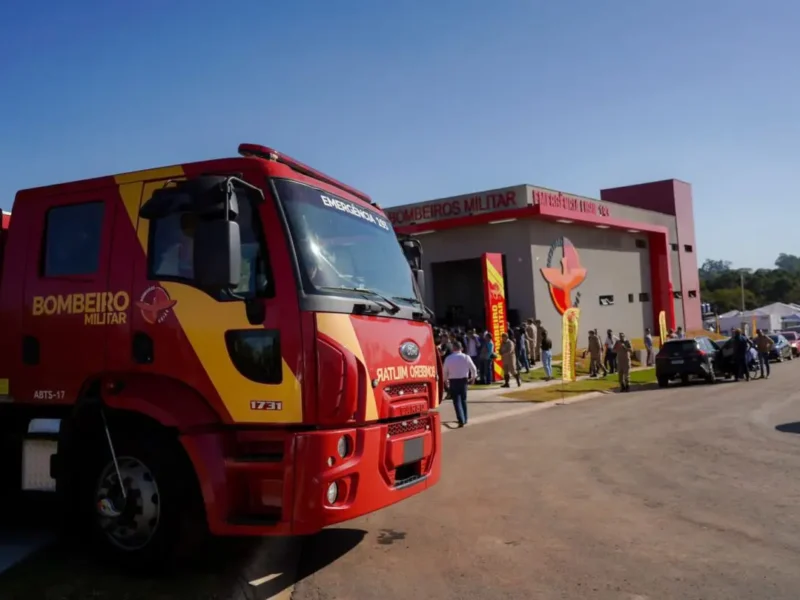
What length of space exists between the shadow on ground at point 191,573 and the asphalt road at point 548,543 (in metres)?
0.02

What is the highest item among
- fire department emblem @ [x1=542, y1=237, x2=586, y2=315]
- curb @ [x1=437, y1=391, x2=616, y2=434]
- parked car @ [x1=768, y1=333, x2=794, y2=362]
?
fire department emblem @ [x1=542, y1=237, x2=586, y2=315]

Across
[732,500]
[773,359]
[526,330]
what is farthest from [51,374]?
[773,359]

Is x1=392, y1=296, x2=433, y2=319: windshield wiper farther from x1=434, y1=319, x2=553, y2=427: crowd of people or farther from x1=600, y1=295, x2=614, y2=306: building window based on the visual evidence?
x1=600, y1=295, x2=614, y2=306: building window

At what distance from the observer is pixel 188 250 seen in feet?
17.0

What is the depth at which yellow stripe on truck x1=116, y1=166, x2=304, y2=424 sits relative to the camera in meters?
4.79

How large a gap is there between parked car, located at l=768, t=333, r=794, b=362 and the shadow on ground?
3424 centimetres

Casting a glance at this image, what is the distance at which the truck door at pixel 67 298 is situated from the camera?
547cm

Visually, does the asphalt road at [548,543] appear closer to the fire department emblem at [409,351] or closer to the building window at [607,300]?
the fire department emblem at [409,351]

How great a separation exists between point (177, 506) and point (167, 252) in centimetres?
183

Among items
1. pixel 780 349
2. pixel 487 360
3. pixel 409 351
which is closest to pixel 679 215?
pixel 780 349

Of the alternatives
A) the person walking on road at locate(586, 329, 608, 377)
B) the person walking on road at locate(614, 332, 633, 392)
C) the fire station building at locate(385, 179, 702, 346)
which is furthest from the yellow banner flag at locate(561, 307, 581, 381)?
the fire station building at locate(385, 179, 702, 346)

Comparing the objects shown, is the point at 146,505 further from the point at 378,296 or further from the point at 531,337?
the point at 531,337

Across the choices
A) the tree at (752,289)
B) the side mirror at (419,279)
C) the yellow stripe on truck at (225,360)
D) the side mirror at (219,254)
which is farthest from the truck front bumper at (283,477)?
the tree at (752,289)

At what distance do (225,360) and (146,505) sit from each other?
1.24m
